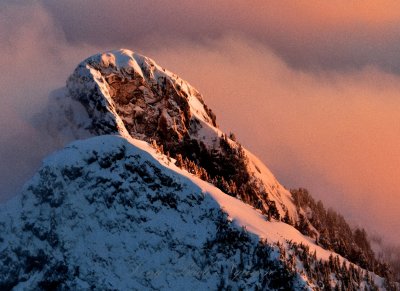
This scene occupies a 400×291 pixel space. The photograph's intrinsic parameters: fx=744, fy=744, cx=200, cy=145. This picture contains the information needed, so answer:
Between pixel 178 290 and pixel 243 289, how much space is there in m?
Result: 17.5

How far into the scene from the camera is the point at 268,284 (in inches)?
7869

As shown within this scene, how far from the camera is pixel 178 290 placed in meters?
200

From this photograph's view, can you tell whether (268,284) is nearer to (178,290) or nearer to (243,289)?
(243,289)

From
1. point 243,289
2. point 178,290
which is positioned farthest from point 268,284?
point 178,290

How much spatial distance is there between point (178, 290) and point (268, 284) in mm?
24245

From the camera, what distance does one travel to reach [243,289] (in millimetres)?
198500

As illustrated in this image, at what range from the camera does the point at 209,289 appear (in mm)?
199875

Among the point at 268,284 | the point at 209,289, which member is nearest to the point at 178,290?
the point at 209,289

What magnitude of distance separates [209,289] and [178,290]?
27.4 feet

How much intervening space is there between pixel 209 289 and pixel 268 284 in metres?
15.9

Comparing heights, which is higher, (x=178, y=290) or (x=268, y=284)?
(x=268, y=284)

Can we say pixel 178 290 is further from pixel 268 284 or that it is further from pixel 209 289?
pixel 268 284

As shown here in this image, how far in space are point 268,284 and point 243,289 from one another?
23.0ft
